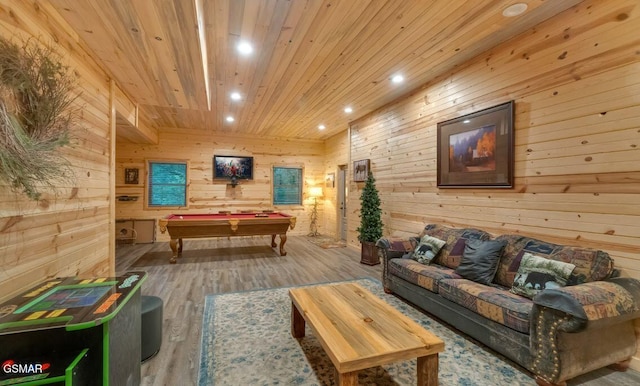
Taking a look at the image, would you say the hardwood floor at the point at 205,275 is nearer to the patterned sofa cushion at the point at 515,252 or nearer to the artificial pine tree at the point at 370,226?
the artificial pine tree at the point at 370,226

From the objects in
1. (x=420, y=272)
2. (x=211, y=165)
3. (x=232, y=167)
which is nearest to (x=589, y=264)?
(x=420, y=272)

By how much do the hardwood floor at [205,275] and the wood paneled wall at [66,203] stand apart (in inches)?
38.6

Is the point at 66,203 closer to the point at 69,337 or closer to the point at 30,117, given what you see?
the point at 30,117

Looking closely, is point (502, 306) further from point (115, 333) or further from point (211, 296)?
point (211, 296)

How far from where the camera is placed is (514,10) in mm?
2340

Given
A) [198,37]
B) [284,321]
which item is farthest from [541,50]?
[284,321]

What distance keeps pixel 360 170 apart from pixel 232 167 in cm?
362

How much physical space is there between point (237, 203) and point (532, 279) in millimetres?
6628

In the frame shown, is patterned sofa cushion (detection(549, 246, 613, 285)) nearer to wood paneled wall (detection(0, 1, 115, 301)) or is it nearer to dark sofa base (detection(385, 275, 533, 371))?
dark sofa base (detection(385, 275, 533, 371))

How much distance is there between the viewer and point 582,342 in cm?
177

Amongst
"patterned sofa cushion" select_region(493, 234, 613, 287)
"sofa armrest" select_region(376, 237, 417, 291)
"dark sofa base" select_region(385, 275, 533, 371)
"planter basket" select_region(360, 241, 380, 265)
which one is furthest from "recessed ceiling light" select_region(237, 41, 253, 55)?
"planter basket" select_region(360, 241, 380, 265)

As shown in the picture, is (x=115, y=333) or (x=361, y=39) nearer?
(x=115, y=333)

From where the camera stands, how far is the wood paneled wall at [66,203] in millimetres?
1720

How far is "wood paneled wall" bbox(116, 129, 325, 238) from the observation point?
665 cm
